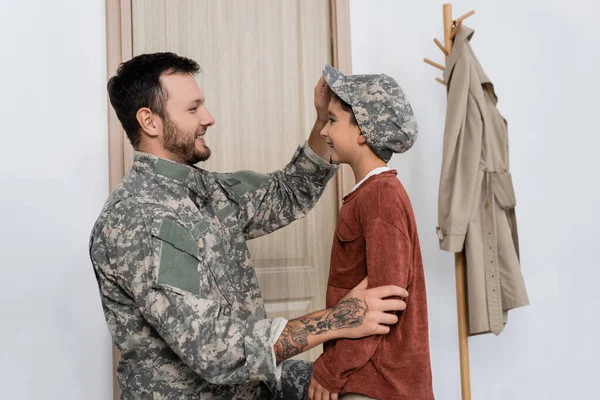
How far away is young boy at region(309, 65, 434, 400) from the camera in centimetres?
149

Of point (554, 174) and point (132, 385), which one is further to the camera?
point (554, 174)

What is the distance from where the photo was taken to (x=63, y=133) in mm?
2354

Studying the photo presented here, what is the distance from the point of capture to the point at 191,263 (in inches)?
61.1

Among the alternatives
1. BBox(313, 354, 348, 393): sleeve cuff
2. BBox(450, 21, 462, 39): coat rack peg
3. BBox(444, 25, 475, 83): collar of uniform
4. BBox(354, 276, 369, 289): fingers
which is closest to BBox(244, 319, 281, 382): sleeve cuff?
BBox(313, 354, 348, 393): sleeve cuff

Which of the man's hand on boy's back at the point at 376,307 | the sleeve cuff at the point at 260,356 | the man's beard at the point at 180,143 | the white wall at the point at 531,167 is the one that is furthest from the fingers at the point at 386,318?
the white wall at the point at 531,167

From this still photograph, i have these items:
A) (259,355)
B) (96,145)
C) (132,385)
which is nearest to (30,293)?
(96,145)

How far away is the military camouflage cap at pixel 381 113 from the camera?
1593 millimetres

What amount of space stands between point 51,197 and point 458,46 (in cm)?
165

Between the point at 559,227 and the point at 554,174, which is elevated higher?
the point at 554,174

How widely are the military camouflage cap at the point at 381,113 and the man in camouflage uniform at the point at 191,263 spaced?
0.61 feet

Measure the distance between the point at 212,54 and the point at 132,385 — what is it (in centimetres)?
147

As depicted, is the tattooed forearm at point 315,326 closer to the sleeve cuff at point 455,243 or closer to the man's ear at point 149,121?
the man's ear at point 149,121

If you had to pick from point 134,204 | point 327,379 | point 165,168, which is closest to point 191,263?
point 134,204

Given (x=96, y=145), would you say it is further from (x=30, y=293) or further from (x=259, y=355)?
(x=259, y=355)
